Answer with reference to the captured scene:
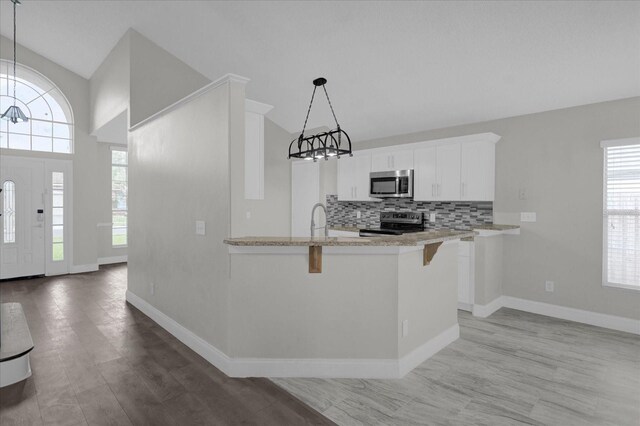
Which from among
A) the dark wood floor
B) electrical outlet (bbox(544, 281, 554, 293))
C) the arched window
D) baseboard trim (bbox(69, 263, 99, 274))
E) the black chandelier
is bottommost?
the dark wood floor

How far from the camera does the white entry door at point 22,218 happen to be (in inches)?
228

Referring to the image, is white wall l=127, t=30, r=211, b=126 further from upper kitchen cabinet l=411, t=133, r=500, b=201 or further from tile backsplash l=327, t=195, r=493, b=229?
upper kitchen cabinet l=411, t=133, r=500, b=201

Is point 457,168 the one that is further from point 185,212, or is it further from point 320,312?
point 185,212

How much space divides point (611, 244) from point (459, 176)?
70.1 inches

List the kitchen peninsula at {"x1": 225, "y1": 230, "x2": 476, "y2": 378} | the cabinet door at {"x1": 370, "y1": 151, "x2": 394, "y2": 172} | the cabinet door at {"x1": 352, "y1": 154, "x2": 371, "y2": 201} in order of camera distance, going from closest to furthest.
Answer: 1. the kitchen peninsula at {"x1": 225, "y1": 230, "x2": 476, "y2": 378}
2. the cabinet door at {"x1": 370, "y1": 151, "x2": 394, "y2": 172}
3. the cabinet door at {"x1": 352, "y1": 154, "x2": 371, "y2": 201}

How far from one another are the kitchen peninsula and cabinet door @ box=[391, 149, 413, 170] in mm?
2659

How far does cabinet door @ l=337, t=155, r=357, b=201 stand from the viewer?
597 cm

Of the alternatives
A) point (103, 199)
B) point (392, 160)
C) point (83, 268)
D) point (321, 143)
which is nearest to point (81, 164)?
point (103, 199)

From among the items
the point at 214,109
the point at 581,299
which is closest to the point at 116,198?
the point at 214,109

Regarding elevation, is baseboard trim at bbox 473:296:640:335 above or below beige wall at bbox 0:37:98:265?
below

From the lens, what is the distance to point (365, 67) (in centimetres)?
420

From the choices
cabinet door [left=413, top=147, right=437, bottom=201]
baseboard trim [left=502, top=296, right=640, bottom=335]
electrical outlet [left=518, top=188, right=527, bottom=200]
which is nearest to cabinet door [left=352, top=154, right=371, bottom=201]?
cabinet door [left=413, top=147, right=437, bottom=201]

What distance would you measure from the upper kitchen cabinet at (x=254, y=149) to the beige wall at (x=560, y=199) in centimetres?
313

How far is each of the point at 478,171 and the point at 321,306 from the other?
3.04m
